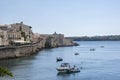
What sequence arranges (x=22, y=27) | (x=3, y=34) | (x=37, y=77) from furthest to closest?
(x=22, y=27)
(x=3, y=34)
(x=37, y=77)

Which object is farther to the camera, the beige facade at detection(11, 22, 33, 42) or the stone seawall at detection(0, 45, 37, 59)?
the beige facade at detection(11, 22, 33, 42)

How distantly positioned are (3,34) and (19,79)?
54.9m

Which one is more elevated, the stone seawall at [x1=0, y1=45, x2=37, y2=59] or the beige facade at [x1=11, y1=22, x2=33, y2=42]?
the beige facade at [x1=11, y1=22, x2=33, y2=42]

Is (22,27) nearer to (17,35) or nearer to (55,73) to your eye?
(17,35)

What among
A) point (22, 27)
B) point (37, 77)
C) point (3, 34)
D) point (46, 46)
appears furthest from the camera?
point (46, 46)

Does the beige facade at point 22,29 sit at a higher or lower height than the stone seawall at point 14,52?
higher

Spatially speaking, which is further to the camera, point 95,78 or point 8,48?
point 8,48

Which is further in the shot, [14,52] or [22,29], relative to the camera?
[22,29]

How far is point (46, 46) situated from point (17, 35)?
5460 cm

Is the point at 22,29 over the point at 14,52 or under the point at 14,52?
over

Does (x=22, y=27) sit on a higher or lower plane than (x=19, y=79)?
higher

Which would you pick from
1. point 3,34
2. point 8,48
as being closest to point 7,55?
point 8,48

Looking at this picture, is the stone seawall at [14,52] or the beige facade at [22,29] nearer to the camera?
the stone seawall at [14,52]

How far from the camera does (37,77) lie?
50562mm
